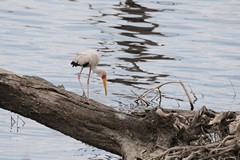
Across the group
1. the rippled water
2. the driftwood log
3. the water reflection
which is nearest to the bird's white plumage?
the rippled water

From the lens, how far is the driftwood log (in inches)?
351

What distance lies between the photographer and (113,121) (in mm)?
9094

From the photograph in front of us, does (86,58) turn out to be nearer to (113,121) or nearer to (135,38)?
(113,121)

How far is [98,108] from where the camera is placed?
9.16 m

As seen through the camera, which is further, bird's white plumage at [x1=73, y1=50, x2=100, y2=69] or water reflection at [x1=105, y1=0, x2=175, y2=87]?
water reflection at [x1=105, y1=0, x2=175, y2=87]

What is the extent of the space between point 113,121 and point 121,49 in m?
9.84

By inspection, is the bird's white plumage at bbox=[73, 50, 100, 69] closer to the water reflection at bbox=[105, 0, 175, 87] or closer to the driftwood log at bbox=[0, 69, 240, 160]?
the driftwood log at bbox=[0, 69, 240, 160]

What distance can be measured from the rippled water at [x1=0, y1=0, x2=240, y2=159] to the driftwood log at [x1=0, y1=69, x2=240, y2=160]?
1.99 m

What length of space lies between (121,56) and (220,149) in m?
9.78

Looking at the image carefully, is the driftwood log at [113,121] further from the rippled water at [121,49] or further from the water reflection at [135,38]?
the water reflection at [135,38]

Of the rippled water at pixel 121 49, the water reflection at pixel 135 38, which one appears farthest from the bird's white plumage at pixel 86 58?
the water reflection at pixel 135 38

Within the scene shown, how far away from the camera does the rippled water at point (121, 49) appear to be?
12469mm

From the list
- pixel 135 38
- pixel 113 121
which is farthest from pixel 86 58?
pixel 135 38

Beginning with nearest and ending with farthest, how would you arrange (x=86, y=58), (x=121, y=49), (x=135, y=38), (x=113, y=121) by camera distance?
(x=113, y=121)
(x=86, y=58)
(x=121, y=49)
(x=135, y=38)
